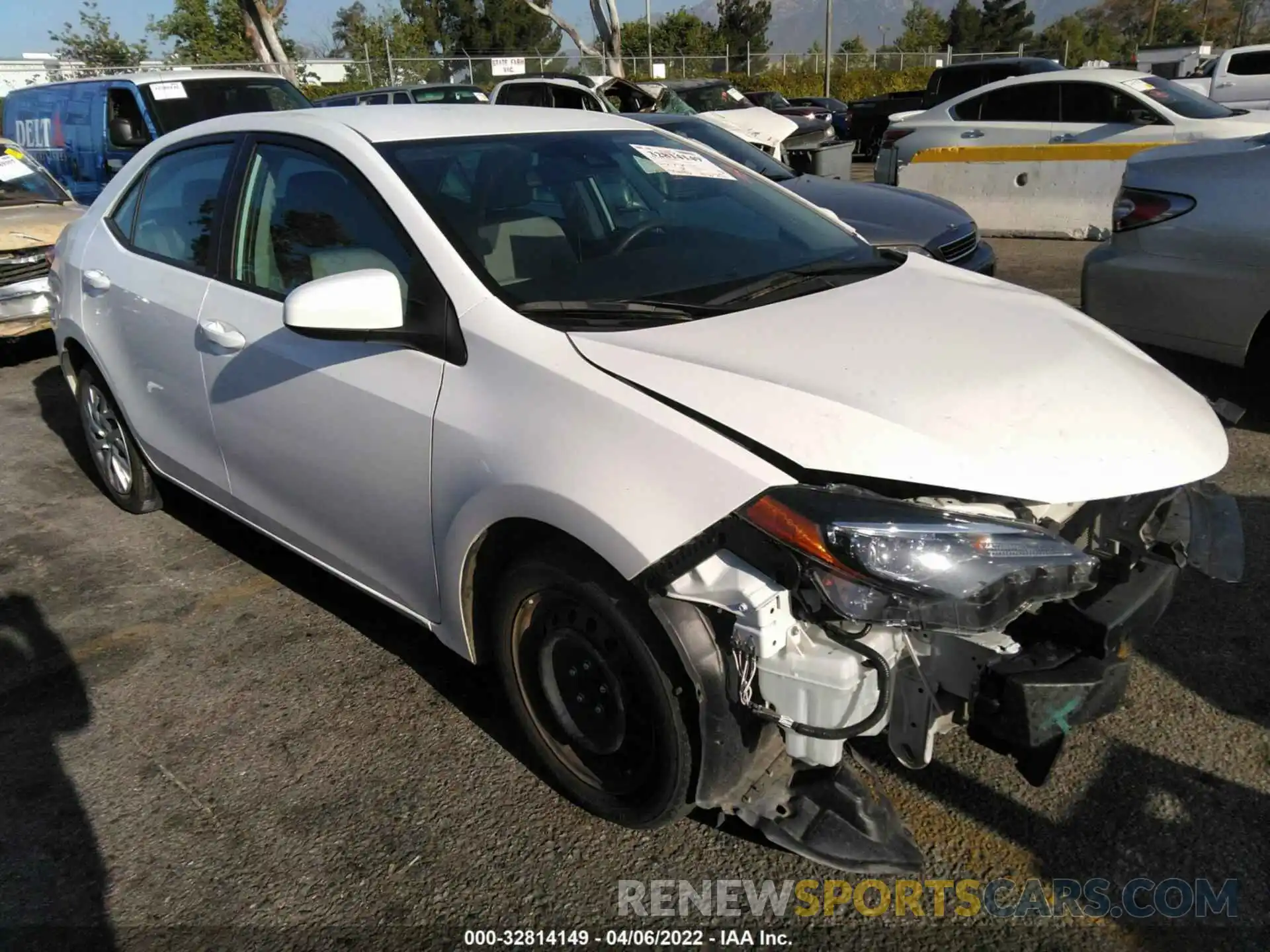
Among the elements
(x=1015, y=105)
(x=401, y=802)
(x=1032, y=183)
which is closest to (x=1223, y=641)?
(x=401, y=802)

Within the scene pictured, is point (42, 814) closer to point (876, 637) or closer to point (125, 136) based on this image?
point (876, 637)

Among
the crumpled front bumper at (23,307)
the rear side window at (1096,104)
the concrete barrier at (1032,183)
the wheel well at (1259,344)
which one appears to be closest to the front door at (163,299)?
the crumpled front bumper at (23,307)

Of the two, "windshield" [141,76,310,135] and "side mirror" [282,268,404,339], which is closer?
"side mirror" [282,268,404,339]

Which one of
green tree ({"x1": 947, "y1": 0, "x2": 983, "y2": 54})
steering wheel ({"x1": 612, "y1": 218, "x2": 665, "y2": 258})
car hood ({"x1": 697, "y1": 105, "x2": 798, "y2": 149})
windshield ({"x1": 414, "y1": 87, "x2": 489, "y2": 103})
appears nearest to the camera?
steering wheel ({"x1": 612, "y1": 218, "x2": 665, "y2": 258})

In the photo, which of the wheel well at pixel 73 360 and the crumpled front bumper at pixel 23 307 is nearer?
the wheel well at pixel 73 360

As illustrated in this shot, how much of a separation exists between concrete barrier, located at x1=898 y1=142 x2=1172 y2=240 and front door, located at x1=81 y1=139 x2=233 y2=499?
830 cm

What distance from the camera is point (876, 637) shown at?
2.01m

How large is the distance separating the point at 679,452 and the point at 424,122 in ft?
5.41

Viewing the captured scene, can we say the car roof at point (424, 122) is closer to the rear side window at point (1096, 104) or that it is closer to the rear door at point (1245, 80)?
the rear side window at point (1096, 104)

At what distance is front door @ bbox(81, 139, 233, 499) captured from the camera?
3424mm

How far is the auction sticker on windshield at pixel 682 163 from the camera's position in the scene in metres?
3.30

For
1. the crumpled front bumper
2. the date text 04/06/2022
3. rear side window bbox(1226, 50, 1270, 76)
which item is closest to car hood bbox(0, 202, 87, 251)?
the crumpled front bumper

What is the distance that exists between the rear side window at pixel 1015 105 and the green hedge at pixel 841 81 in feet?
85.3

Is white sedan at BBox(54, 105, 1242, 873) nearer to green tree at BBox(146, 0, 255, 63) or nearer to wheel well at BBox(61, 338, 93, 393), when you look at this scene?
wheel well at BBox(61, 338, 93, 393)
